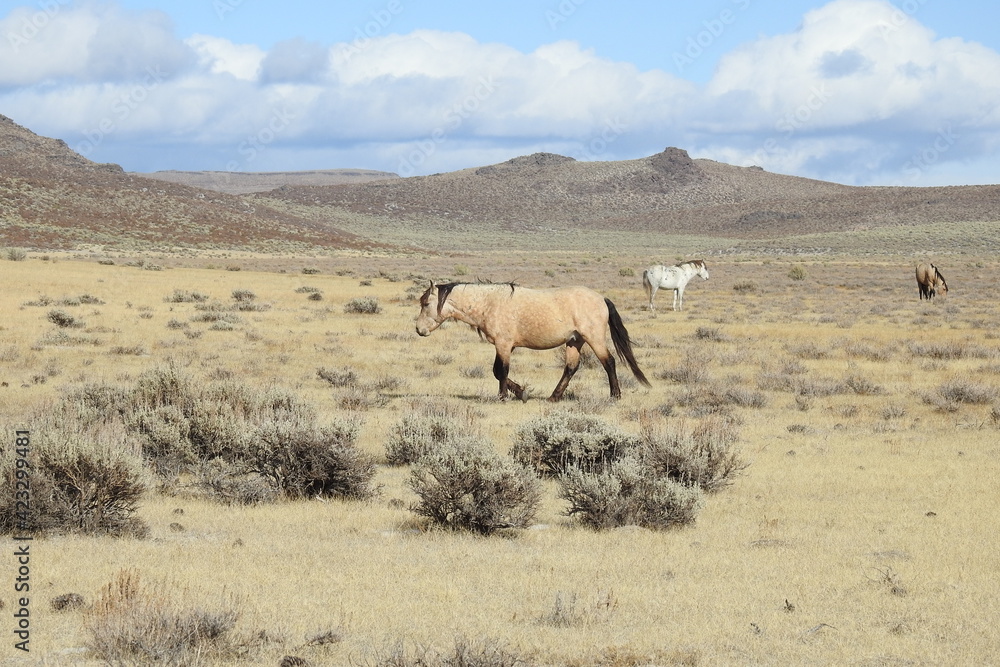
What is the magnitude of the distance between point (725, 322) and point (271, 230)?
64877mm

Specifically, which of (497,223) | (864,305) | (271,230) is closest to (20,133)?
(271,230)

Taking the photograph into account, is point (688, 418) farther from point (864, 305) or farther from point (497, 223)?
point (497, 223)

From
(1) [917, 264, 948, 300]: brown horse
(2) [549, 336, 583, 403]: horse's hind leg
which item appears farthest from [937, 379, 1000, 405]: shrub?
(1) [917, 264, 948, 300]: brown horse

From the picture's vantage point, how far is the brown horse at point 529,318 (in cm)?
1334

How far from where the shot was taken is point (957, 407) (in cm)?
1305

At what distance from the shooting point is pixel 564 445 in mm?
9516

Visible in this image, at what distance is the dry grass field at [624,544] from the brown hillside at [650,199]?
356 feet

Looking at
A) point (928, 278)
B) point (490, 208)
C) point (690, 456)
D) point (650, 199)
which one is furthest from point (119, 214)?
point (650, 199)

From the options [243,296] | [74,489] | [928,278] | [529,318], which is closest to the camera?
[74,489]

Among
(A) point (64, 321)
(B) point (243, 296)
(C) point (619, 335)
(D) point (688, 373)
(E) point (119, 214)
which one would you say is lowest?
(D) point (688, 373)

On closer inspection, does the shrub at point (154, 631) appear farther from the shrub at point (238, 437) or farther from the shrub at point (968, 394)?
the shrub at point (968, 394)

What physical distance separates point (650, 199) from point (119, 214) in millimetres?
103764

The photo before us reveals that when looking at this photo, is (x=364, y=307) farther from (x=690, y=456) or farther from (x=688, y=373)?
(x=690, y=456)

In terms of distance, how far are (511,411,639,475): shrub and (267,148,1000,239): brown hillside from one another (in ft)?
374
